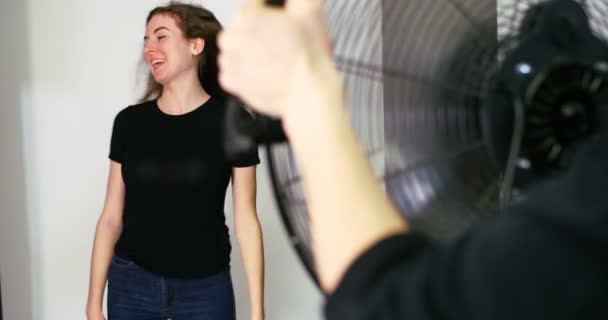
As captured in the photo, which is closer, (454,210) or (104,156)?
A: (454,210)

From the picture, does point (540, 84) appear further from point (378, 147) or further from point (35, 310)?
point (35, 310)

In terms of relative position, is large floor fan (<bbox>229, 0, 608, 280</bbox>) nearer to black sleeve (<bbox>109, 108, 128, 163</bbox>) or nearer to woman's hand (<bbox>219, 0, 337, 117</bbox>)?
woman's hand (<bbox>219, 0, 337, 117</bbox>)

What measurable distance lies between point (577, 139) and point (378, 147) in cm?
18

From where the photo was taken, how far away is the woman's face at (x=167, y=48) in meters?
1.72

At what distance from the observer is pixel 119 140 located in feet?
5.55

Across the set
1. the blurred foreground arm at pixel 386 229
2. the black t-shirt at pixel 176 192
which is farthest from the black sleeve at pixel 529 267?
the black t-shirt at pixel 176 192

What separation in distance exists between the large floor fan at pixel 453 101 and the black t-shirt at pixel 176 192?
1.05 m

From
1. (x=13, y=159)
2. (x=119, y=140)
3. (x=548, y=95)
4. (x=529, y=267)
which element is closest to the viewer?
(x=529, y=267)

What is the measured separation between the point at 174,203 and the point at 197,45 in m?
0.46

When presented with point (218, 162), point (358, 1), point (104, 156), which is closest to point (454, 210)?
point (358, 1)

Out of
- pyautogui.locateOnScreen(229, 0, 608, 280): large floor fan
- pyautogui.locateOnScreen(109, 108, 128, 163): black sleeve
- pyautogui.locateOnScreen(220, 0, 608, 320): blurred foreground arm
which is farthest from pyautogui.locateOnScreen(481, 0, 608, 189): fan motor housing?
pyautogui.locateOnScreen(109, 108, 128, 163): black sleeve

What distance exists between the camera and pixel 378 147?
605mm

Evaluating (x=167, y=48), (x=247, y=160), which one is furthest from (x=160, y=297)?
(x=167, y=48)

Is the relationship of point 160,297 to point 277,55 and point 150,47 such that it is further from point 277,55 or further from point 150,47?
point 277,55
